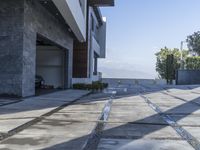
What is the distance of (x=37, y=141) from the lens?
812 cm

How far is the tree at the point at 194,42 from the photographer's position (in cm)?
9350

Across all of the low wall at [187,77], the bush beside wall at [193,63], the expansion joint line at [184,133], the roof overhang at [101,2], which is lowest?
the expansion joint line at [184,133]

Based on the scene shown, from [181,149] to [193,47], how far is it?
89626 millimetres

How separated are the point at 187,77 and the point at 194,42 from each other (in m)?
33.4

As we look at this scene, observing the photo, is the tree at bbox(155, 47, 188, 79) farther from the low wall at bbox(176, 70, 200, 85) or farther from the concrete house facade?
the concrete house facade

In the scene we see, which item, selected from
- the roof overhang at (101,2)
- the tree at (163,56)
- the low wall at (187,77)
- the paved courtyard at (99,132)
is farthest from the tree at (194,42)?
the paved courtyard at (99,132)

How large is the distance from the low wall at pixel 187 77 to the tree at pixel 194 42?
1207 inches

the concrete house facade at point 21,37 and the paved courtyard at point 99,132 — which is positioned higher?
the concrete house facade at point 21,37

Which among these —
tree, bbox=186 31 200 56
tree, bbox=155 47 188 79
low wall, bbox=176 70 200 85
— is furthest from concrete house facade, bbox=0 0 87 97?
tree, bbox=186 31 200 56

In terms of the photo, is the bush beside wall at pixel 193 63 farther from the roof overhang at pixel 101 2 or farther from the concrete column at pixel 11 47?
the concrete column at pixel 11 47

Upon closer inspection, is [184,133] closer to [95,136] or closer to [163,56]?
[95,136]

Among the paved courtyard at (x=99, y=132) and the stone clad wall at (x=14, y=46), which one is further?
the stone clad wall at (x=14, y=46)

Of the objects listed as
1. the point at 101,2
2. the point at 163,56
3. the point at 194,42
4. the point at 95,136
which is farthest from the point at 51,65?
the point at 194,42

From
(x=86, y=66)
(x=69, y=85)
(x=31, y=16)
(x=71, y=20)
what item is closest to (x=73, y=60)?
(x=86, y=66)
